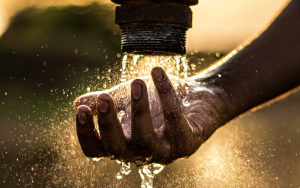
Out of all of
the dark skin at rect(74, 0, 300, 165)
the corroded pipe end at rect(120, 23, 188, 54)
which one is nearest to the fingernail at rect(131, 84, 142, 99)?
the dark skin at rect(74, 0, 300, 165)

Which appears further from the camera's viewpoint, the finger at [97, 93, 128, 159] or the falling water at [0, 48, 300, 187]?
the falling water at [0, 48, 300, 187]

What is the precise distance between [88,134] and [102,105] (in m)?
0.16

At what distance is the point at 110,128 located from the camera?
1.03 m

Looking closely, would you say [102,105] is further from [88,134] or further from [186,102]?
[186,102]

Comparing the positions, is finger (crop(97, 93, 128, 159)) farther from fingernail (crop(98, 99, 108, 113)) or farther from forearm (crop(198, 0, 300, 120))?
forearm (crop(198, 0, 300, 120))

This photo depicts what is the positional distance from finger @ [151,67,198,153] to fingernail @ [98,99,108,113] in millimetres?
173

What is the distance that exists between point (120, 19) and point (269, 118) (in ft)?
11.6

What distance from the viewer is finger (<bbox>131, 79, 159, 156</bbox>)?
3.23 feet

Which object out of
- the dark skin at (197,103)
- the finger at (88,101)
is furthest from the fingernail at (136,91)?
the finger at (88,101)

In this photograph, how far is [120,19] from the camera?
977 mm

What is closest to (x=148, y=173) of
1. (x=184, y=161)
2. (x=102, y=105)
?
(x=102, y=105)

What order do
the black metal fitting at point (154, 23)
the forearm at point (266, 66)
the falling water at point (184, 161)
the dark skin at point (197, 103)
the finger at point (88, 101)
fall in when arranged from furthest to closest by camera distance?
the falling water at point (184, 161)
the finger at point (88, 101)
the forearm at point (266, 66)
the dark skin at point (197, 103)
the black metal fitting at point (154, 23)

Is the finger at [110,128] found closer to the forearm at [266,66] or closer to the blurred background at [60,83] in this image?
the forearm at [266,66]

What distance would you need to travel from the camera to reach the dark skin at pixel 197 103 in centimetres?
104
